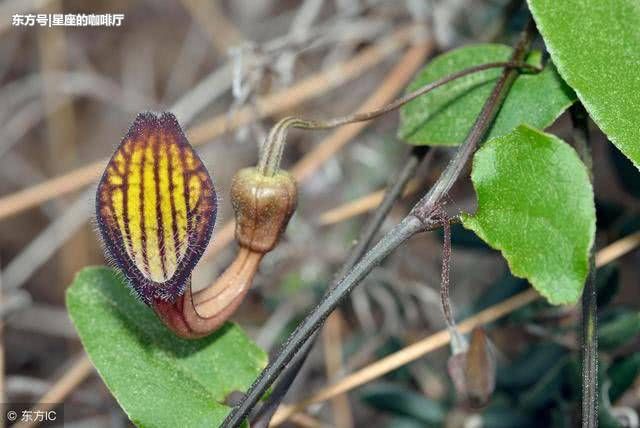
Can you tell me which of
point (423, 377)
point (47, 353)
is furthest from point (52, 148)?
point (423, 377)

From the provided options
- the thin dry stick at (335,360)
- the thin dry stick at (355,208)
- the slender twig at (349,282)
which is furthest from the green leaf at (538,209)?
the thin dry stick at (335,360)

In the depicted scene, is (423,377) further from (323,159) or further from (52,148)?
(52,148)

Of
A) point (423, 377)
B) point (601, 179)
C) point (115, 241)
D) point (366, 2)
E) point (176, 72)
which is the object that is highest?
point (176, 72)

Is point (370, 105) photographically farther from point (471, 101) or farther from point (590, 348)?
point (590, 348)

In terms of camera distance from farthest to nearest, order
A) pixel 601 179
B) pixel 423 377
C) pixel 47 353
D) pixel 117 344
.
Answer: pixel 47 353 → pixel 601 179 → pixel 423 377 → pixel 117 344

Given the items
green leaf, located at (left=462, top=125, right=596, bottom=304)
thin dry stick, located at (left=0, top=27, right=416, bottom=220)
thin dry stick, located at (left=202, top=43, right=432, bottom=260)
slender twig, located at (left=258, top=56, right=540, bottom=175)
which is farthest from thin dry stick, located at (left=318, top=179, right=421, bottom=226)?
green leaf, located at (left=462, top=125, right=596, bottom=304)

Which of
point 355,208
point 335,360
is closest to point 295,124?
point 355,208

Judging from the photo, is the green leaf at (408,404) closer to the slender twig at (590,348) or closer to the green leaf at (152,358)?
the green leaf at (152,358)
